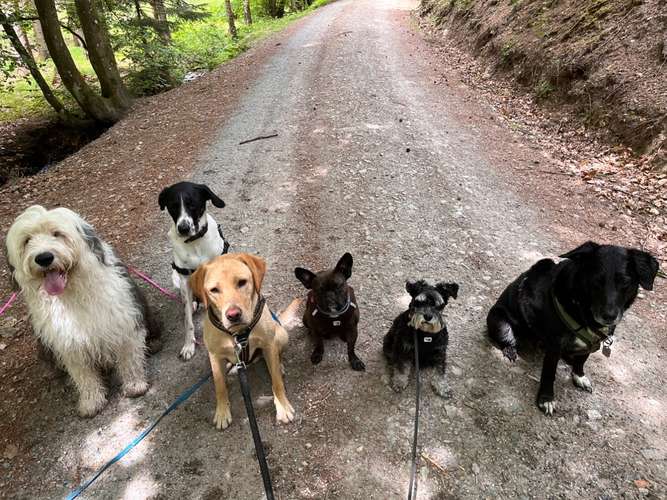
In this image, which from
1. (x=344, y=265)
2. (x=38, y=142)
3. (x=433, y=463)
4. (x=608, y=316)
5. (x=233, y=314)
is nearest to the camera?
(x=233, y=314)

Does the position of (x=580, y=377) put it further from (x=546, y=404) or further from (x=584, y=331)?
(x=584, y=331)

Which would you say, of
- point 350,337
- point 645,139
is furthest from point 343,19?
point 350,337

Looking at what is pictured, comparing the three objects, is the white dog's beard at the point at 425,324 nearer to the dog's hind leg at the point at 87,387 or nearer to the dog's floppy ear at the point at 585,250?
the dog's floppy ear at the point at 585,250

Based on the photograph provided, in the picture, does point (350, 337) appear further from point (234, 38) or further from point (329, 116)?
point (234, 38)

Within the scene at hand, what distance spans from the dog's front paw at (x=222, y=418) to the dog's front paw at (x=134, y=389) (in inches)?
33.4

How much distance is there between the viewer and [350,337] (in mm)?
3861

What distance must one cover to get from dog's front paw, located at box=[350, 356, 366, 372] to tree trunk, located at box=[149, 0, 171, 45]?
16.4 m

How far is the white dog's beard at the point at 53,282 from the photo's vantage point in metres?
2.97

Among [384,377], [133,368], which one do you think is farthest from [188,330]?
[384,377]

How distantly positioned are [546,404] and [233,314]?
2940 mm

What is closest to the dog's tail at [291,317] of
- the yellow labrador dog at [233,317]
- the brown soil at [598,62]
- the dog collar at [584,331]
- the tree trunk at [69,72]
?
the yellow labrador dog at [233,317]

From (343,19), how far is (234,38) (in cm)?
674

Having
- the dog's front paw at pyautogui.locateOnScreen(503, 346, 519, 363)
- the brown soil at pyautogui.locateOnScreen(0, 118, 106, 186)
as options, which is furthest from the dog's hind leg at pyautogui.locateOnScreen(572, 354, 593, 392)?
the brown soil at pyautogui.locateOnScreen(0, 118, 106, 186)

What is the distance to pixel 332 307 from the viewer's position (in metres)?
3.56
